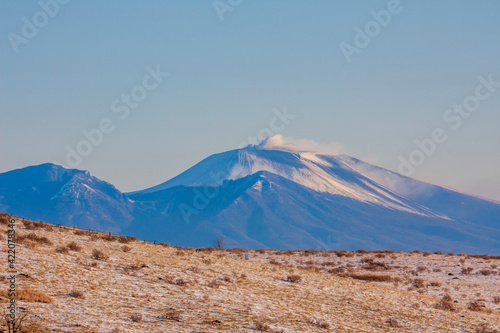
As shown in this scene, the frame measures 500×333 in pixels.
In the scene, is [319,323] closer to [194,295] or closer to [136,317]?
[194,295]

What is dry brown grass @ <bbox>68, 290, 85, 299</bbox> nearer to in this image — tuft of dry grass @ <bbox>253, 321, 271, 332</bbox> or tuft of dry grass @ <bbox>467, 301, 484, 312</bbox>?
tuft of dry grass @ <bbox>253, 321, 271, 332</bbox>

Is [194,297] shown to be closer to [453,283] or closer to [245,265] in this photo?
[245,265]

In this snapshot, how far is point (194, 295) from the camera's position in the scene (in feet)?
69.9

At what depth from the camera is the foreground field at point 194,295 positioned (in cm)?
1770

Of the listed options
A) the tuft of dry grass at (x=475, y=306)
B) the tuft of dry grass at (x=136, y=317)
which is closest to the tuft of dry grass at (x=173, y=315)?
the tuft of dry grass at (x=136, y=317)

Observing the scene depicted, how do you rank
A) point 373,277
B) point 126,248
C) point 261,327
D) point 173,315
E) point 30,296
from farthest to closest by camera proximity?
point 373,277
point 126,248
point 173,315
point 261,327
point 30,296

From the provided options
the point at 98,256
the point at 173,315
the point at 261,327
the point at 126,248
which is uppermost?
the point at 126,248

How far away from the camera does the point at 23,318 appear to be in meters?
15.6

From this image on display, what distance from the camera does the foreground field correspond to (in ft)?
58.1

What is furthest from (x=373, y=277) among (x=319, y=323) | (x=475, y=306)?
(x=319, y=323)

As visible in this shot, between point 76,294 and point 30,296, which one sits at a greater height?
point 76,294

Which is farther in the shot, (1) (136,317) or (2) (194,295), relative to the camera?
(2) (194,295)

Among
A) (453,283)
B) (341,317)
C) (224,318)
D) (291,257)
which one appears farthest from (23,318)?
(291,257)

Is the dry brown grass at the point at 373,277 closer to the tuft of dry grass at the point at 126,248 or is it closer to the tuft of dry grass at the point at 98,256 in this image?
the tuft of dry grass at the point at 126,248
